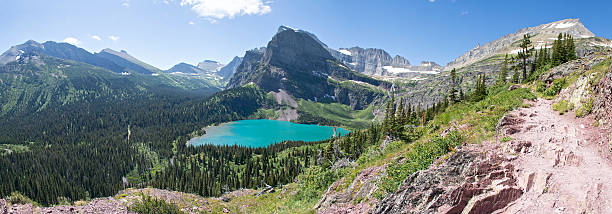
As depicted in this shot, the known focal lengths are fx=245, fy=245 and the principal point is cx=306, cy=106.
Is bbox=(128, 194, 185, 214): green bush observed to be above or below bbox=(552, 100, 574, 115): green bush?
below

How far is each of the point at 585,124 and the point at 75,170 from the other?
136409 millimetres

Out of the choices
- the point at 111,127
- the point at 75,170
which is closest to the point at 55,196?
the point at 75,170

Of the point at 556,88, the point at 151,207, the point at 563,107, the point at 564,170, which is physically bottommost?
the point at 151,207

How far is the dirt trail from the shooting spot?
26.5 feet

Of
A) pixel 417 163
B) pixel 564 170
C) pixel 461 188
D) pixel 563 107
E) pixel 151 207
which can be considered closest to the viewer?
pixel 564 170

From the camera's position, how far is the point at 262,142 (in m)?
158

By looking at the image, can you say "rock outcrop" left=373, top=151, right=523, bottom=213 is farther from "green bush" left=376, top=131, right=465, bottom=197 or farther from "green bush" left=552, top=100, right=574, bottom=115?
"green bush" left=552, top=100, right=574, bottom=115

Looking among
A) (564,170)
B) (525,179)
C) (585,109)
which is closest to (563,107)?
(585,109)

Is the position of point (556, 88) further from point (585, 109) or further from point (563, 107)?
point (585, 109)

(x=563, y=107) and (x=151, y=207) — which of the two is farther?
(x=151, y=207)

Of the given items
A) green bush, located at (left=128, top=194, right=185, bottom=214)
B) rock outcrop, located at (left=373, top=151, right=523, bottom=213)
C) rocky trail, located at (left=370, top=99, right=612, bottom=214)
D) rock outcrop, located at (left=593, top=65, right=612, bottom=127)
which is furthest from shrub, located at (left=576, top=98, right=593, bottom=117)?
green bush, located at (left=128, top=194, right=185, bottom=214)

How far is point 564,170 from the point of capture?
9570 millimetres

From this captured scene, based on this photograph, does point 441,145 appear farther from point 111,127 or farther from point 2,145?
point 111,127

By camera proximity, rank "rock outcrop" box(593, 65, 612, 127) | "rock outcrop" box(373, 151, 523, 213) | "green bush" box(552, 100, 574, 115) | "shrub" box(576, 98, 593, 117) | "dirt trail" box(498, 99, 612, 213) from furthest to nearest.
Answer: "green bush" box(552, 100, 574, 115)
"shrub" box(576, 98, 593, 117)
"rock outcrop" box(593, 65, 612, 127)
"rock outcrop" box(373, 151, 523, 213)
"dirt trail" box(498, 99, 612, 213)
